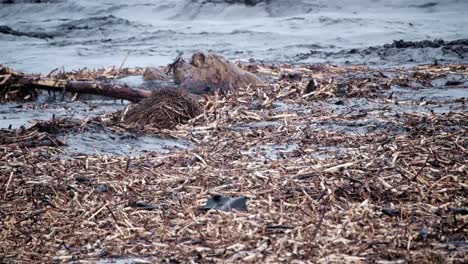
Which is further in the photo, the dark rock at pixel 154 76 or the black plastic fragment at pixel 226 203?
the dark rock at pixel 154 76

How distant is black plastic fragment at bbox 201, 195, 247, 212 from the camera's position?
3.14 m

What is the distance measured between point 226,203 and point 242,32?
1242 cm

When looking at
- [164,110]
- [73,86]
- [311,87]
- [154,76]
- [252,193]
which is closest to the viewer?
[252,193]

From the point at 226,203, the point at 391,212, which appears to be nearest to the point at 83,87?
A: the point at 226,203

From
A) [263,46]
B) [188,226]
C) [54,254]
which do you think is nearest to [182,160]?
[188,226]

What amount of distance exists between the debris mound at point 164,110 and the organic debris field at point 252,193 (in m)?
0.17

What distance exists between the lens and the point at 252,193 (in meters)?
3.36

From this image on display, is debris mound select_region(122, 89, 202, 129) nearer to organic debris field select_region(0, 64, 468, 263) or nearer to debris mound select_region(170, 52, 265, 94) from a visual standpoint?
organic debris field select_region(0, 64, 468, 263)

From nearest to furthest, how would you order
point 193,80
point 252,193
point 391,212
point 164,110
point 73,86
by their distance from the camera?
1. point 391,212
2. point 252,193
3. point 164,110
4. point 73,86
5. point 193,80

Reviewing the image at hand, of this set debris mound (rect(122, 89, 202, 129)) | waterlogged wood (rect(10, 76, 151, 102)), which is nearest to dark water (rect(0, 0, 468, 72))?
waterlogged wood (rect(10, 76, 151, 102))

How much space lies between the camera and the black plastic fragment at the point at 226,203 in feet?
10.3

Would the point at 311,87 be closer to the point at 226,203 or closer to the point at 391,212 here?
the point at 226,203

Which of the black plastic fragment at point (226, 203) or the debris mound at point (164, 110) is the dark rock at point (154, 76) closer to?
the debris mound at point (164, 110)

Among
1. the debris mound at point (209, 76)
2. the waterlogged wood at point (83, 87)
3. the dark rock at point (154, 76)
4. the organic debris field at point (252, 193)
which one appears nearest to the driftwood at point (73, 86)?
the waterlogged wood at point (83, 87)
